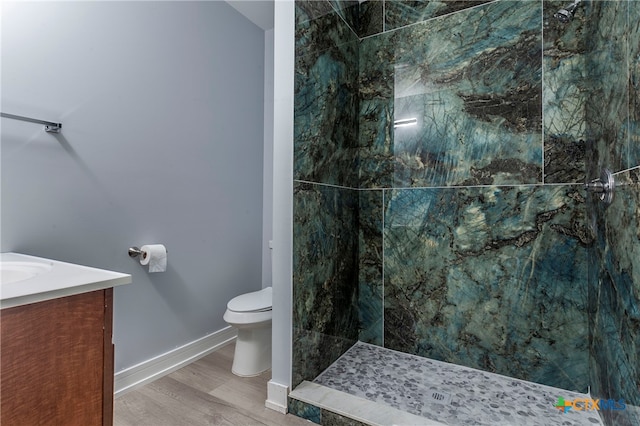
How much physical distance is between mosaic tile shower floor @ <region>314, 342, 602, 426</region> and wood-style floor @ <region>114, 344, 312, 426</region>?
335 millimetres

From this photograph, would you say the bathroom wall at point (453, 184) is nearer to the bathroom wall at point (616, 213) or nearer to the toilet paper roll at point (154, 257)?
the bathroom wall at point (616, 213)

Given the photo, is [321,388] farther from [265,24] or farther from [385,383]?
[265,24]

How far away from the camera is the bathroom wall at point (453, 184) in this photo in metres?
1.70

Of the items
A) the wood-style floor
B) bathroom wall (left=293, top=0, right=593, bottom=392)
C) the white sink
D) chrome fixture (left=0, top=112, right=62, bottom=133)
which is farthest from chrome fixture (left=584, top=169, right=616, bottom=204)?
chrome fixture (left=0, top=112, right=62, bottom=133)

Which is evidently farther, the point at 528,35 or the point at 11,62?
the point at 528,35

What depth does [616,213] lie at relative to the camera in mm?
1200

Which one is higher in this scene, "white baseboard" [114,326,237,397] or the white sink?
the white sink

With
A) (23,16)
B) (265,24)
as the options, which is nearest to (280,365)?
(23,16)

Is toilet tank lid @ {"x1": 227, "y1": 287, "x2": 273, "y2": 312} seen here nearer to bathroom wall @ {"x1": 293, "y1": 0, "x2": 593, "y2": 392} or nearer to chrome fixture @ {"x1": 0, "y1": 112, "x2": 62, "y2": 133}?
bathroom wall @ {"x1": 293, "y1": 0, "x2": 593, "y2": 392}

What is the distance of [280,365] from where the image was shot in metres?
1.67

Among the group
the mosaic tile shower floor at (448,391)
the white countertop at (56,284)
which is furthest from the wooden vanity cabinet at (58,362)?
the mosaic tile shower floor at (448,391)

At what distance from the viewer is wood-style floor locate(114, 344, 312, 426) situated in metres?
1.56

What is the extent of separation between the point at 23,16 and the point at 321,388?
220 centimetres

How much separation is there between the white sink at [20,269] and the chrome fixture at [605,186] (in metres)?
2.05
